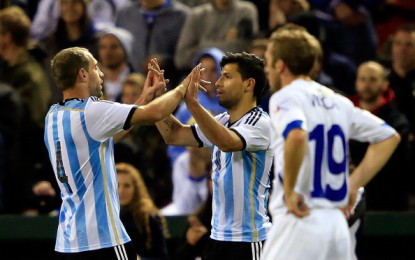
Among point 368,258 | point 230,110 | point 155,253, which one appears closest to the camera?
point 230,110

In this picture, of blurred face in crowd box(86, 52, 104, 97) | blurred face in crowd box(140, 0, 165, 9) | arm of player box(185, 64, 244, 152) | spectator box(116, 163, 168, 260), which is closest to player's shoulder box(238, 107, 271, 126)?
arm of player box(185, 64, 244, 152)

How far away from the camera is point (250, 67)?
7629mm

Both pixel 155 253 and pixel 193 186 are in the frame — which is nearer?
pixel 155 253

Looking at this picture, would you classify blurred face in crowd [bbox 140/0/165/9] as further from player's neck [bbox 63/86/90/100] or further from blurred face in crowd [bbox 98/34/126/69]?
player's neck [bbox 63/86/90/100]

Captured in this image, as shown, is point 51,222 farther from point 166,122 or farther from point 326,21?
point 326,21

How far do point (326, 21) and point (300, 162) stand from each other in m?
6.74

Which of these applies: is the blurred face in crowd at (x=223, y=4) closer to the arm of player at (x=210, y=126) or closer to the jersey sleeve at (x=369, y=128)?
the arm of player at (x=210, y=126)

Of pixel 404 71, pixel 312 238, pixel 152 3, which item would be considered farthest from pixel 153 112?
pixel 152 3

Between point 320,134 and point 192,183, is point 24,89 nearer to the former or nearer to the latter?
point 192,183

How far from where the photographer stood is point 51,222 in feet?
33.5

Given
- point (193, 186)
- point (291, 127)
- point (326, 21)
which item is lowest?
point (193, 186)

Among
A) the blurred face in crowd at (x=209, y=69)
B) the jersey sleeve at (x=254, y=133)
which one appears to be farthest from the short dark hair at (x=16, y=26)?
the jersey sleeve at (x=254, y=133)

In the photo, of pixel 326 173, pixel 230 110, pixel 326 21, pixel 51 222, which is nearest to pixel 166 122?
pixel 230 110

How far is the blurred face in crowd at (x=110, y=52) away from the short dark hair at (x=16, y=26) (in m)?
0.78
